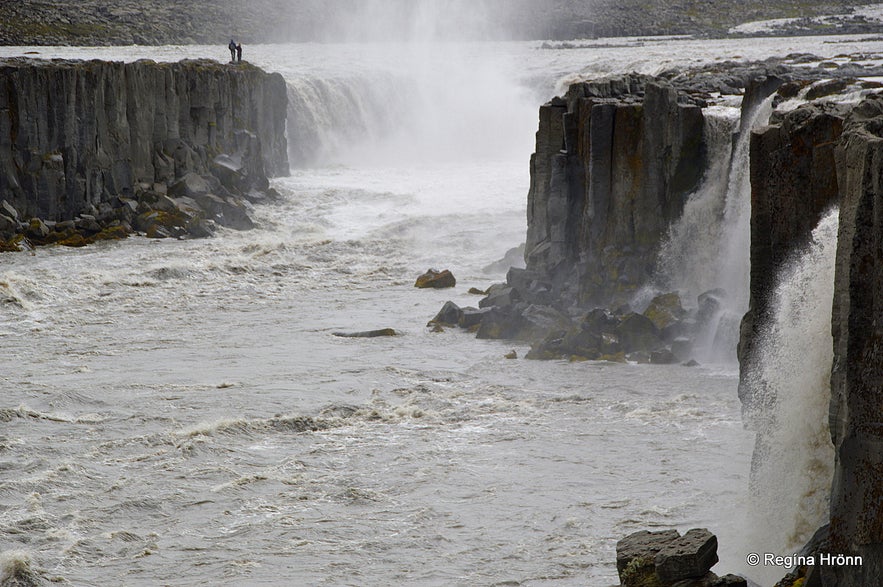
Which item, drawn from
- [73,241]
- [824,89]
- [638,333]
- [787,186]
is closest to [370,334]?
[638,333]

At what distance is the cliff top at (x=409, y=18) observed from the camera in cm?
8244

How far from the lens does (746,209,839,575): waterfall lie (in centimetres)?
1148

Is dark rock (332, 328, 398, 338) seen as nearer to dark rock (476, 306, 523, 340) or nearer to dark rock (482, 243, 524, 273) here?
dark rock (476, 306, 523, 340)

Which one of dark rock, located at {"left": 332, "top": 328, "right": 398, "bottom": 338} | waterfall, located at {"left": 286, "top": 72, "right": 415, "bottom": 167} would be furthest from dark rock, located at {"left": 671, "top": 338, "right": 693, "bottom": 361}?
waterfall, located at {"left": 286, "top": 72, "right": 415, "bottom": 167}

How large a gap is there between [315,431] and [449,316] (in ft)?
24.5

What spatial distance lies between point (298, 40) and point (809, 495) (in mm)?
86214

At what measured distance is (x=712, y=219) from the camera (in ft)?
77.6

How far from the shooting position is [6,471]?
15711mm

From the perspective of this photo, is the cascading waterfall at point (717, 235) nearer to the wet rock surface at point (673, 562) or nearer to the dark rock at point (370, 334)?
the dark rock at point (370, 334)

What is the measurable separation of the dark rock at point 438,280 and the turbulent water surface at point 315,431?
1.91 ft

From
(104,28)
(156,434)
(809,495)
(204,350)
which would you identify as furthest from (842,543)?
(104,28)

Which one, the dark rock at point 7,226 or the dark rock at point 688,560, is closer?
the dark rock at point 688,560

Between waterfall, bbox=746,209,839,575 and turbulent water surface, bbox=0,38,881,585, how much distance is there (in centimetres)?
63

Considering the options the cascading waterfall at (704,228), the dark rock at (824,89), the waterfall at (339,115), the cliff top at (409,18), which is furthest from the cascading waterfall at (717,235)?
the cliff top at (409,18)
